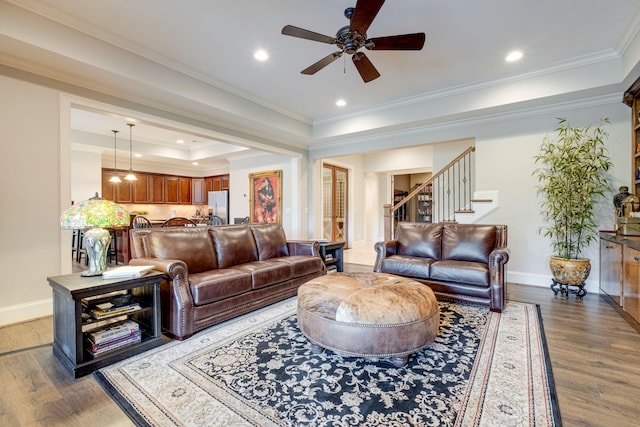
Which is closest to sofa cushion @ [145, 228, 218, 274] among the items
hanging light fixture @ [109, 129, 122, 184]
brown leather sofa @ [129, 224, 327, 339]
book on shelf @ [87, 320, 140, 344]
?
brown leather sofa @ [129, 224, 327, 339]

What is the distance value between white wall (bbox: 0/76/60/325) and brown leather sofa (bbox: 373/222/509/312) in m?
3.83

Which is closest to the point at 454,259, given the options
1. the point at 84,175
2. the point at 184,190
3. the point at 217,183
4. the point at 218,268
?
the point at 218,268

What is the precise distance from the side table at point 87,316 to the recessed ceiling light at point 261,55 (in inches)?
103

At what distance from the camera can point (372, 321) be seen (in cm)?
191

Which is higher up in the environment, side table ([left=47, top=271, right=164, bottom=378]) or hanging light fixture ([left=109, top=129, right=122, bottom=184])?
hanging light fixture ([left=109, top=129, right=122, bottom=184])

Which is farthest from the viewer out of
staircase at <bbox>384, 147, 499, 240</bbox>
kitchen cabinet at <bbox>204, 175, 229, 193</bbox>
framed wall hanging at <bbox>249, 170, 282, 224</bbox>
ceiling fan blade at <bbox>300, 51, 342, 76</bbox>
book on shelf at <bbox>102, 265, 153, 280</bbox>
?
kitchen cabinet at <bbox>204, 175, 229, 193</bbox>

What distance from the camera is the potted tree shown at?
362 cm

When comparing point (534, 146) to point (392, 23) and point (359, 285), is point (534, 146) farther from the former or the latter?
point (359, 285)

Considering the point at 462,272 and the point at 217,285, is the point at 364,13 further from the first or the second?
the point at 462,272

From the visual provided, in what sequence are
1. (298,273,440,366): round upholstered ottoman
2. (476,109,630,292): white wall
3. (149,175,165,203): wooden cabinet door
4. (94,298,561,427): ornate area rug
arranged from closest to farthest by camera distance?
(94,298,561,427): ornate area rug < (298,273,440,366): round upholstered ottoman < (476,109,630,292): white wall < (149,175,165,203): wooden cabinet door

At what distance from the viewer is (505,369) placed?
1.96 metres

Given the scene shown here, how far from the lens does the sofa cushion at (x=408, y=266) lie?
3.51 m

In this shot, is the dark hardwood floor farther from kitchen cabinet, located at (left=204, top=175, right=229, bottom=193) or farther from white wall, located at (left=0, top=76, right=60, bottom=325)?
kitchen cabinet, located at (left=204, top=175, right=229, bottom=193)

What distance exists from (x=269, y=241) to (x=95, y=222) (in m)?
2.07
